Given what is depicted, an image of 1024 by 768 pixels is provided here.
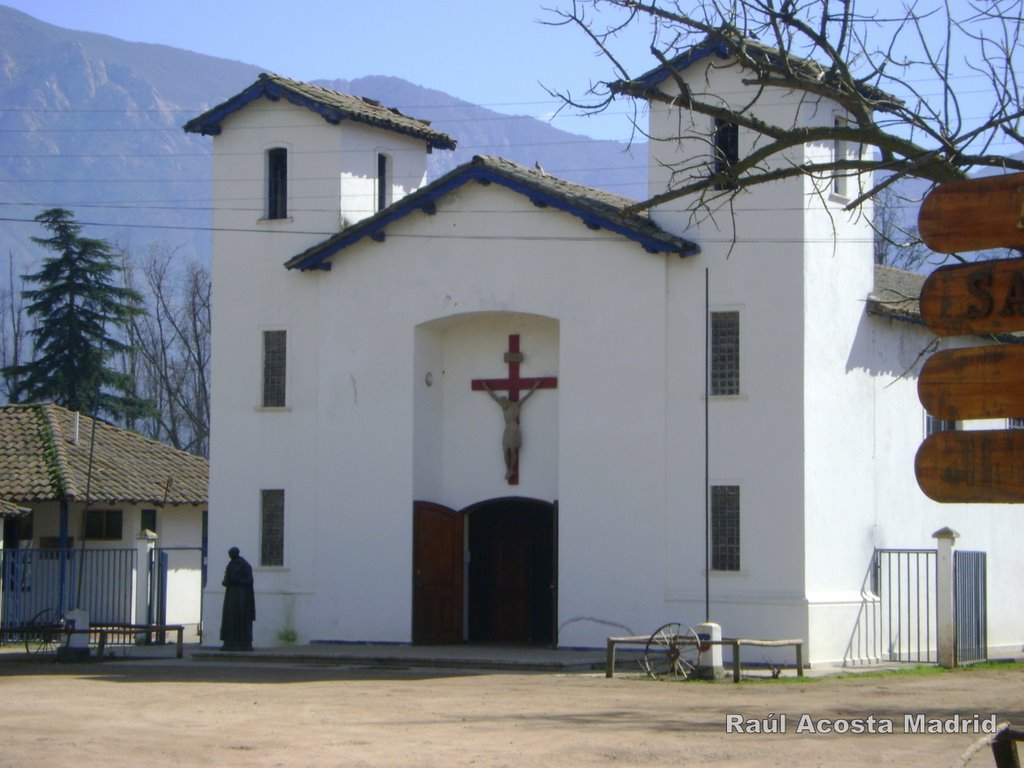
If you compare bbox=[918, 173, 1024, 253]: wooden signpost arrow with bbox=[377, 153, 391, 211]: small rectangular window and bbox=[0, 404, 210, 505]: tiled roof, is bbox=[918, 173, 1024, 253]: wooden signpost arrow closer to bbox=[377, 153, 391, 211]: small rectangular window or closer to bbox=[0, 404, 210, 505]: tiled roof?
bbox=[377, 153, 391, 211]: small rectangular window

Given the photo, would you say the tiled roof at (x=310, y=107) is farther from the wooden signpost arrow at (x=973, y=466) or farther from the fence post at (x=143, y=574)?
the wooden signpost arrow at (x=973, y=466)

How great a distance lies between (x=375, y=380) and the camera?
25656 mm

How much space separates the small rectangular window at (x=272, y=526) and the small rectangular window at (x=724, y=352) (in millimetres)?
7789

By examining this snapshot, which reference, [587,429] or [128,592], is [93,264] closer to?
[128,592]

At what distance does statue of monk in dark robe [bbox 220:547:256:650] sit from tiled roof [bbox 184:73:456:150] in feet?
25.1

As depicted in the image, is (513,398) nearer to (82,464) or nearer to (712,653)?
(712,653)

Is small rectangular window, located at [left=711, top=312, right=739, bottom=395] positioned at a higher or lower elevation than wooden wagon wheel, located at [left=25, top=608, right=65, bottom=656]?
higher

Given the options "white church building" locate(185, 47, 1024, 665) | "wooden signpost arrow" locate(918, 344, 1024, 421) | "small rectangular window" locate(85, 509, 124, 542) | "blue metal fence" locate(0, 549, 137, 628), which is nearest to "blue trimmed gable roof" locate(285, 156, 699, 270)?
"white church building" locate(185, 47, 1024, 665)

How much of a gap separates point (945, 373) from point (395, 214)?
67.0 ft

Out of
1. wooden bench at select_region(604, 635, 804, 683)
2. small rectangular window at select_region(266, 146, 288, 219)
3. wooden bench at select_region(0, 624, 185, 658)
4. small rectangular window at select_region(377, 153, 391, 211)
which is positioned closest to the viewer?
wooden bench at select_region(604, 635, 804, 683)

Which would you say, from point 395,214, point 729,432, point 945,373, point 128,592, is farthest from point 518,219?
point 945,373

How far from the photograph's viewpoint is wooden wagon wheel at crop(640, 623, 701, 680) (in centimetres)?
2022

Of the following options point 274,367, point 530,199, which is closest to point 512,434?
point 530,199

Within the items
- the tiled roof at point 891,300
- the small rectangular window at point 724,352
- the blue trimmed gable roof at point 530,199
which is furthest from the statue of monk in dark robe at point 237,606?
the tiled roof at point 891,300
